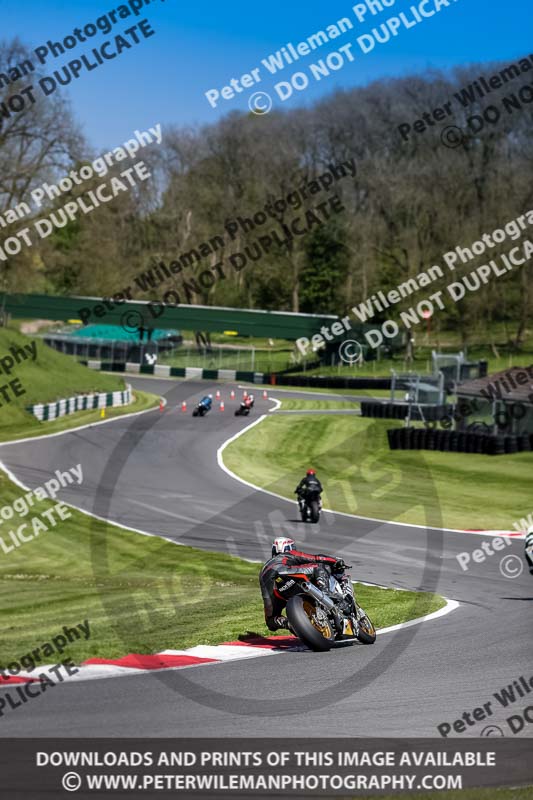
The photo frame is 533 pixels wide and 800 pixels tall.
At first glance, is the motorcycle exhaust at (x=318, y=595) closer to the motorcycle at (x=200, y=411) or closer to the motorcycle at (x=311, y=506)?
the motorcycle at (x=311, y=506)

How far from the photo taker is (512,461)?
123 ft

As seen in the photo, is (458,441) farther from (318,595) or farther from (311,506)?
(318,595)

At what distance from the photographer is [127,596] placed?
15922mm

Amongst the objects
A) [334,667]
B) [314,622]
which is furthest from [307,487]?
[334,667]

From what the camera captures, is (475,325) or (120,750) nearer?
(120,750)

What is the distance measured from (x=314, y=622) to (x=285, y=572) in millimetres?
710

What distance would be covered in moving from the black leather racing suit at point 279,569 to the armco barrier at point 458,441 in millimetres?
27089

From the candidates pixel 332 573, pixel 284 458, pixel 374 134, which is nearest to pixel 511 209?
pixel 374 134

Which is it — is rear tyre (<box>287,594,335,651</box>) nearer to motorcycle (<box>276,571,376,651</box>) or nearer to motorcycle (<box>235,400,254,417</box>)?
motorcycle (<box>276,571,376,651</box>)

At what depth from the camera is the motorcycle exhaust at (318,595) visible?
11.6 meters

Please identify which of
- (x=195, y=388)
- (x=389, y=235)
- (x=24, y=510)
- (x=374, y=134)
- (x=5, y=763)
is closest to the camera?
(x=5, y=763)

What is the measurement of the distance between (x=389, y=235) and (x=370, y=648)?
309 feet

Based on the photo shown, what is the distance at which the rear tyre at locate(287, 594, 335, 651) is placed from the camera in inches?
444

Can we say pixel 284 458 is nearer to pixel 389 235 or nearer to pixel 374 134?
pixel 389 235
